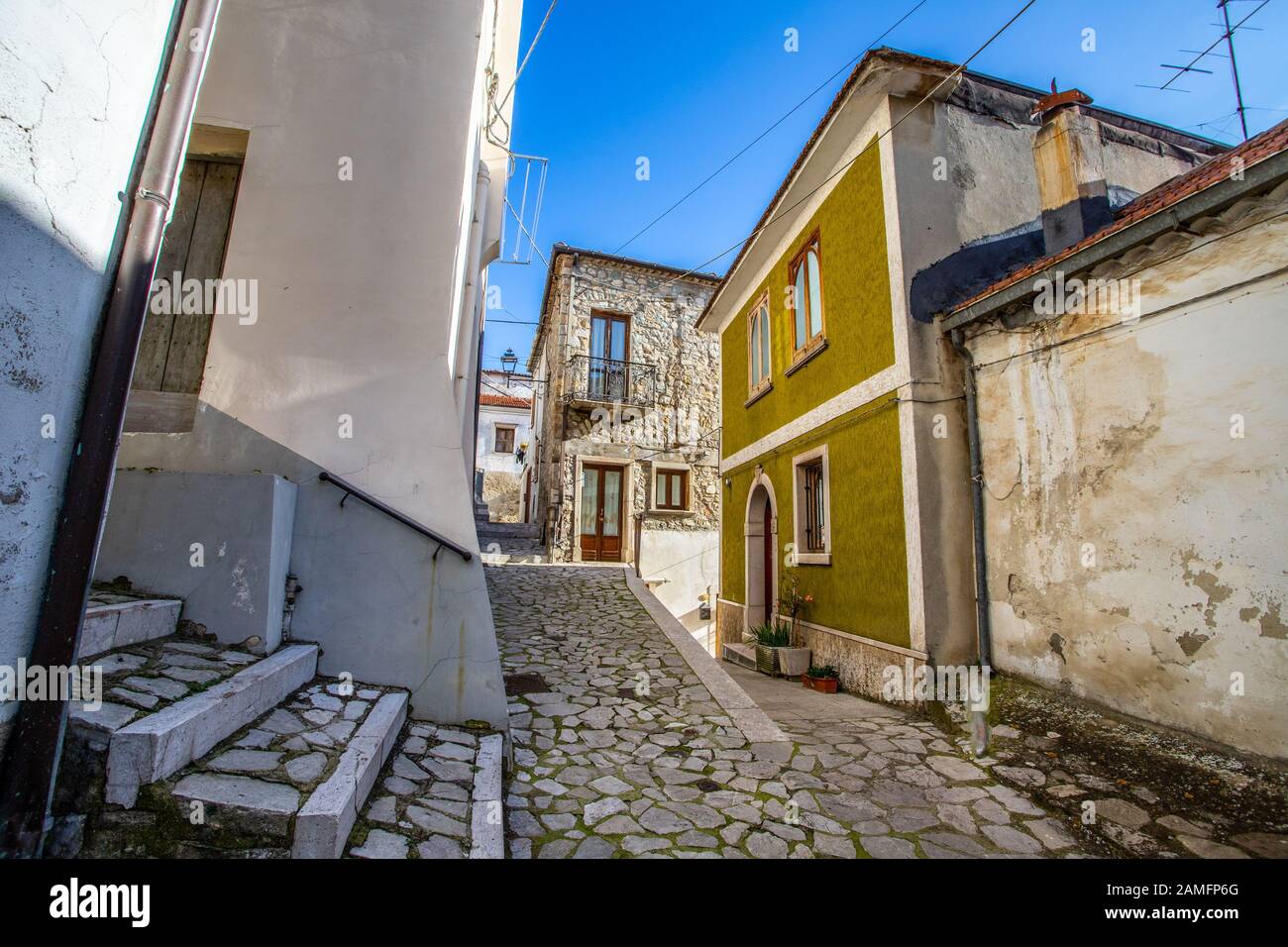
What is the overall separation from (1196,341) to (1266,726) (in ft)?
7.95

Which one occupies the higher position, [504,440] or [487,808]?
[504,440]

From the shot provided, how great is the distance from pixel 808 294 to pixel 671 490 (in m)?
8.63

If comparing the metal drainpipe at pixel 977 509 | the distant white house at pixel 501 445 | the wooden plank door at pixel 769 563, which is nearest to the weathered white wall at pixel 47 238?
the metal drainpipe at pixel 977 509

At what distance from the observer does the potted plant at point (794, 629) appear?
7688 millimetres

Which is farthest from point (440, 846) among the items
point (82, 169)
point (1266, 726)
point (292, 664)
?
point (1266, 726)

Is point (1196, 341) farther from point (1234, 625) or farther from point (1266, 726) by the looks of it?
point (1266, 726)

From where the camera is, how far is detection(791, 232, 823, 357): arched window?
8094 millimetres

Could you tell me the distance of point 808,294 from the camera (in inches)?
334

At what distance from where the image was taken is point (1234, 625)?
356cm

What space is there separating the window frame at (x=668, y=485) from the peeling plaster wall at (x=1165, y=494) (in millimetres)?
11051

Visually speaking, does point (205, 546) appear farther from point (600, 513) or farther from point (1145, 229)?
point (600, 513)
